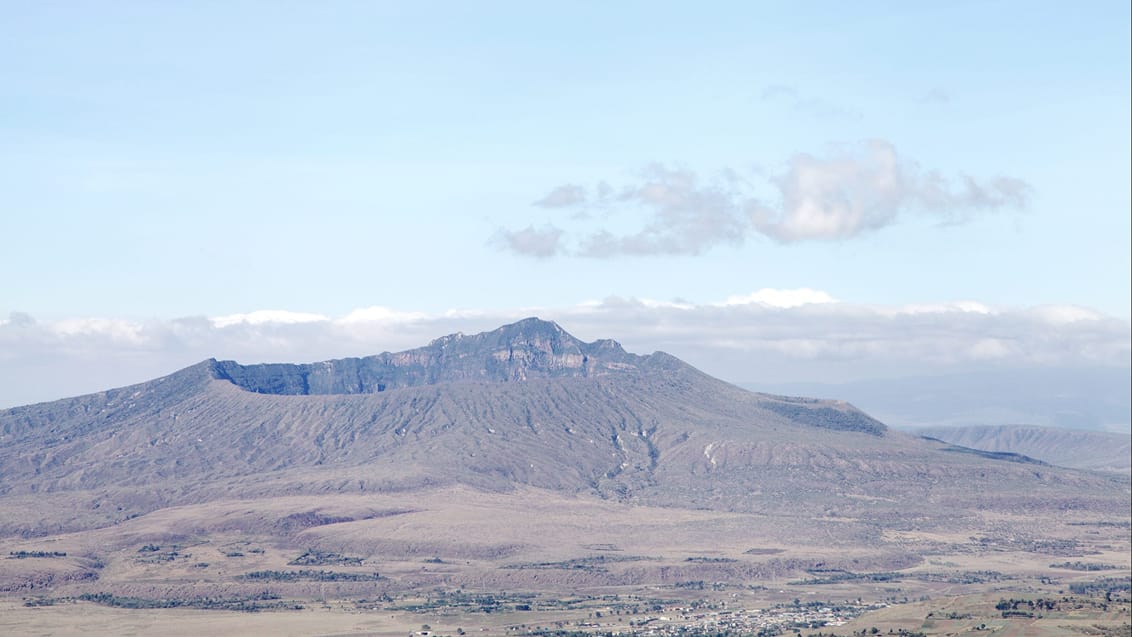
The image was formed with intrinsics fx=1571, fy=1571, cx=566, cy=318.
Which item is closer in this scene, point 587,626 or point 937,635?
point 937,635

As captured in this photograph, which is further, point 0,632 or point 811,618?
point 811,618

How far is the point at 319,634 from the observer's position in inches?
7229

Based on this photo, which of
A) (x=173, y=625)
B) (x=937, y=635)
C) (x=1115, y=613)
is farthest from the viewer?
(x=173, y=625)

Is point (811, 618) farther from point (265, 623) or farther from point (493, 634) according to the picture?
point (265, 623)

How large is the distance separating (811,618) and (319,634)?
201ft

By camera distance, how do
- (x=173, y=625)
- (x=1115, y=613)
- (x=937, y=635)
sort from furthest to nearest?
(x=173, y=625) < (x=1115, y=613) < (x=937, y=635)

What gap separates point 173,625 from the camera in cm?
19150

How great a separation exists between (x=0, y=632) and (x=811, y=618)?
319ft

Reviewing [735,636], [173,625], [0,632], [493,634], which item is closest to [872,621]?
[735,636]

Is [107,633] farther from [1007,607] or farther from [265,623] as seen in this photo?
[1007,607]

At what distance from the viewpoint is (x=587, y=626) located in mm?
193250

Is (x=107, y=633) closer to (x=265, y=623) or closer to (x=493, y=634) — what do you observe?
(x=265, y=623)

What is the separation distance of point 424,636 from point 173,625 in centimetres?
3310

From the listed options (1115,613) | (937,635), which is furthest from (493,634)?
(1115,613)
